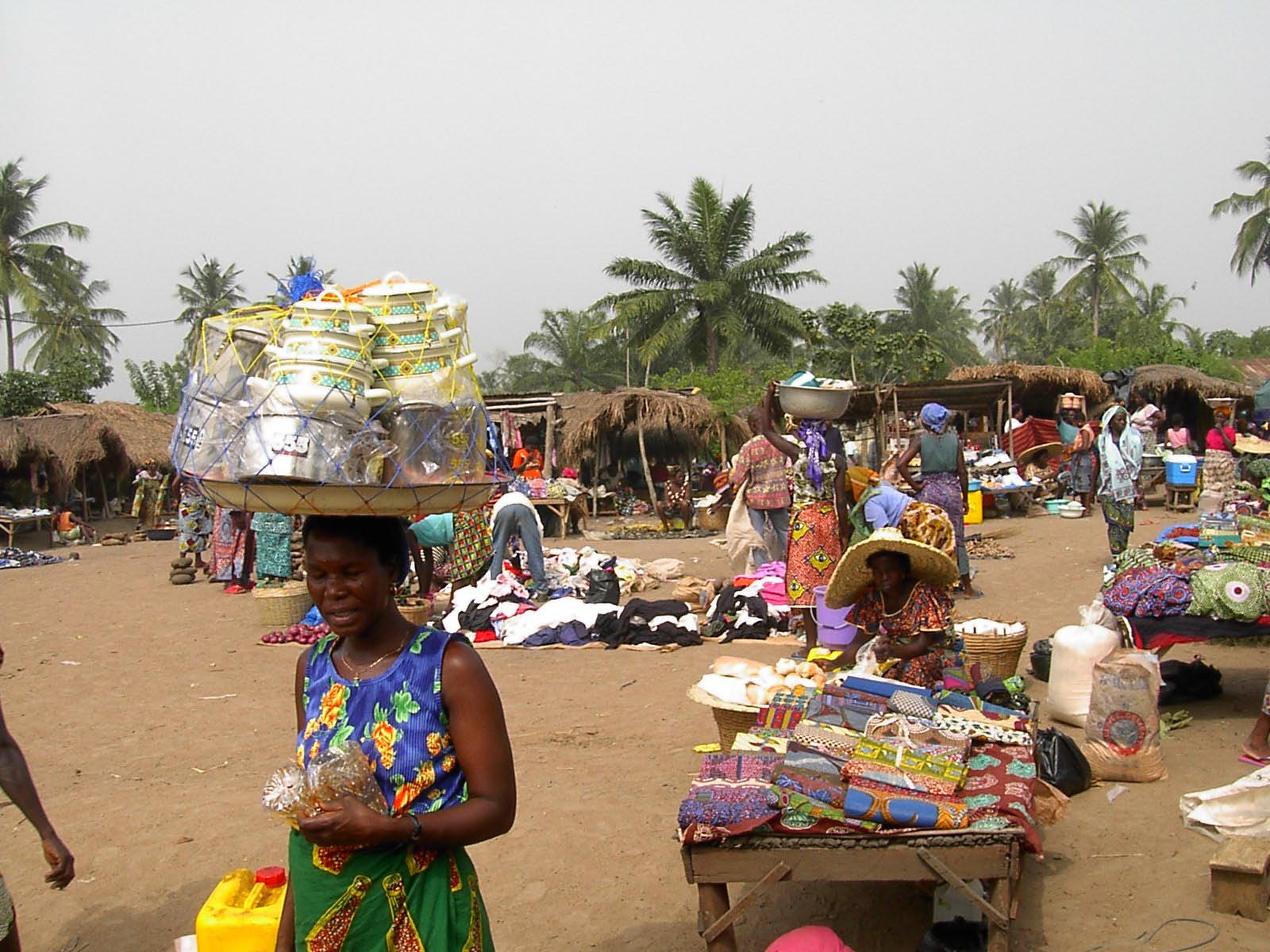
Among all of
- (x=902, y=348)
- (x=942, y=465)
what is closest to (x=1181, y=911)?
(x=942, y=465)

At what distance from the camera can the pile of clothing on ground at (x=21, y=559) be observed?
16906mm

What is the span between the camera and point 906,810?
9.86 feet

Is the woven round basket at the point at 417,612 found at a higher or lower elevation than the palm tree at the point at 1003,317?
lower

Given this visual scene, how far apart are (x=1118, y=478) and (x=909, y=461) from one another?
1858mm

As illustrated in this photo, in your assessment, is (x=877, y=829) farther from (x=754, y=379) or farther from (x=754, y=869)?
(x=754, y=379)

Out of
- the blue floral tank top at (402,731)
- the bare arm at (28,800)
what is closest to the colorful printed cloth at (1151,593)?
the blue floral tank top at (402,731)

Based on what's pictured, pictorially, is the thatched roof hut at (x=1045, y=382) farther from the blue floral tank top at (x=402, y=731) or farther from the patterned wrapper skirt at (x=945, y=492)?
the blue floral tank top at (x=402, y=731)

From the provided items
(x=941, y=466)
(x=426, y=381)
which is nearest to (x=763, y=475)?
(x=941, y=466)

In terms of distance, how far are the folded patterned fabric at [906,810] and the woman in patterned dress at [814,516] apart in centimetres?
375

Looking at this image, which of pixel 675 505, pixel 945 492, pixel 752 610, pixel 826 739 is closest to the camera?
pixel 826 739

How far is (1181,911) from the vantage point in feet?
11.5

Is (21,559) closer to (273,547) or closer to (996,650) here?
(273,547)

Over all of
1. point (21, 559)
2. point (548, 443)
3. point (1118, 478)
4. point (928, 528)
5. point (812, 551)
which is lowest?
point (21, 559)

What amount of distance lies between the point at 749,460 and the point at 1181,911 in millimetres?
6193
